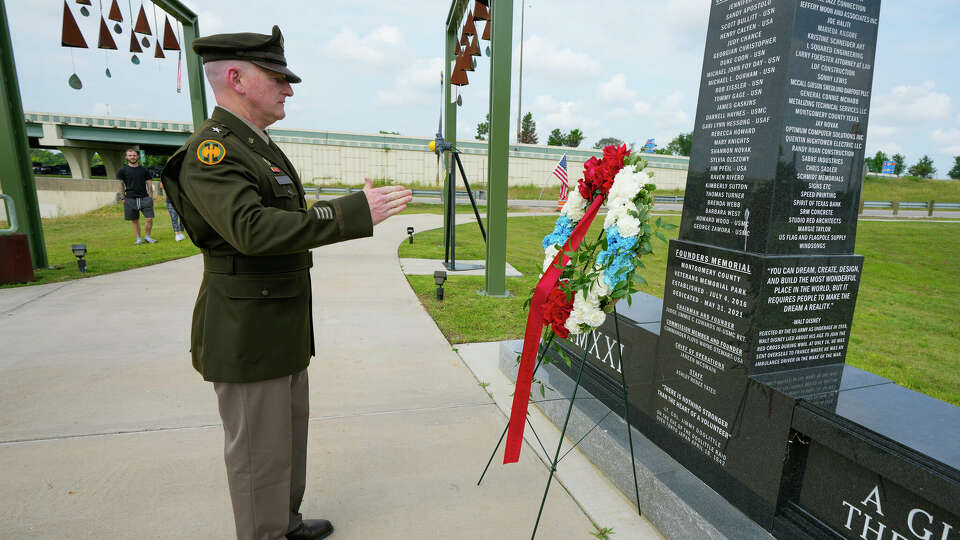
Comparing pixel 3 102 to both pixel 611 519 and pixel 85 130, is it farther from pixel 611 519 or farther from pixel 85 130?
pixel 85 130

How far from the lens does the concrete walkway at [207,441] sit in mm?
2266

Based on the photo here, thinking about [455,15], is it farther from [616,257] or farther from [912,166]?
[912,166]

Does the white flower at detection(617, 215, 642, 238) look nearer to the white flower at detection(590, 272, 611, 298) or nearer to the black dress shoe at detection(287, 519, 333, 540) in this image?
the white flower at detection(590, 272, 611, 298)

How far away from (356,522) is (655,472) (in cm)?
145

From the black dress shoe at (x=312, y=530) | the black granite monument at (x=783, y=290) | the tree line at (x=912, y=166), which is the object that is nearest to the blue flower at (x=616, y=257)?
the black granite monument at (x=783, y=290)

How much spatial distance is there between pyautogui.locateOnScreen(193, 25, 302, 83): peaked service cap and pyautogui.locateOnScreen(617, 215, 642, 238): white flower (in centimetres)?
142

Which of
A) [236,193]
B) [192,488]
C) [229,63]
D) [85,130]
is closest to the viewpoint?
[236,193]

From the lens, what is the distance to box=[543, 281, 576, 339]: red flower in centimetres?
216

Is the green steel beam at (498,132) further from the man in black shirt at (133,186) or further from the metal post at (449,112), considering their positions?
the man in black shirt at (133,186)

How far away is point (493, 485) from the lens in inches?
101

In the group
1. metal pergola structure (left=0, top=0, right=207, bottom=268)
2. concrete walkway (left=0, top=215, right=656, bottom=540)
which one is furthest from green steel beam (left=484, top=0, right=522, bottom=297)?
metal pergola structure (left=0, top=0, right=207, bottom=268)

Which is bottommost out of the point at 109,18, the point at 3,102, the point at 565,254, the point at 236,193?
the point at 565,254

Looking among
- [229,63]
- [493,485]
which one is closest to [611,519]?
[493,485]

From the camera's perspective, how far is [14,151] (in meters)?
6.81
